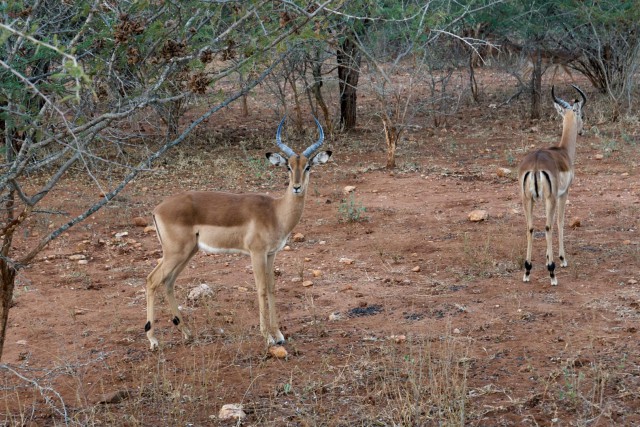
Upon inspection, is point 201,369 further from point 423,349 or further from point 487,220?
point 487,220

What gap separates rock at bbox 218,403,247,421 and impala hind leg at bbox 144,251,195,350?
4.32 feet

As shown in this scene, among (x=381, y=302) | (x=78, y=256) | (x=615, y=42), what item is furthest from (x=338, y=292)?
(x=615, y=42)

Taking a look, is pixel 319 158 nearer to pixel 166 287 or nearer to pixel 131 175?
pixel 166 287

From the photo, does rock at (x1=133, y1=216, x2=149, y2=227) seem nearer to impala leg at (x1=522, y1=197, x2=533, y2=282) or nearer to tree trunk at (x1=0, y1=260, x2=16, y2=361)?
impala leg at (x1=522, y1=197, x2=533, y2=282)

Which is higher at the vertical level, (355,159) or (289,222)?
(289,222)

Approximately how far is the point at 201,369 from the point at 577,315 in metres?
2.87

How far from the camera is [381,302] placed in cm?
677

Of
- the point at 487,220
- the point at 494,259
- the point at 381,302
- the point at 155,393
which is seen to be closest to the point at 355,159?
the point at 487,220

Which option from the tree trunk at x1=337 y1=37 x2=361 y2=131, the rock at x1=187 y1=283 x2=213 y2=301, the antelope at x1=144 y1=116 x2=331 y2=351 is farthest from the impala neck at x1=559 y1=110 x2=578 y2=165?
the tree trunk at x1=337 y1=37 x2=361 y2=131

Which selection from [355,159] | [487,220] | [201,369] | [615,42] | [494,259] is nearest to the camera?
[201,369]

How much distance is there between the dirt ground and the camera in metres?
4.77

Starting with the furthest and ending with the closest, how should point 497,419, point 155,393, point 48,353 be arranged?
point 48,353, point 155,393, point 497,419

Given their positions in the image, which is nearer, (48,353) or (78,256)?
(48,353)

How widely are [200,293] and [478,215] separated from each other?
3.67 m
